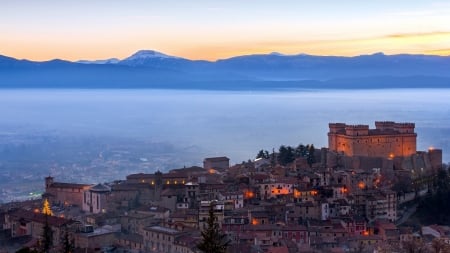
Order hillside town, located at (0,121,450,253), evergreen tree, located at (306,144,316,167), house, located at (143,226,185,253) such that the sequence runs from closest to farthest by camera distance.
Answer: house, located at (143,226,185,253) < hillside town, located at (0,121,450,253) < evergreen tree, located at (306,144,316,167)

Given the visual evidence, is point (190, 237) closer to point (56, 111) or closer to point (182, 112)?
point (182, 112)

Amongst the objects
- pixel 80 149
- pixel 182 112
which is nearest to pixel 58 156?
pixel 80 149

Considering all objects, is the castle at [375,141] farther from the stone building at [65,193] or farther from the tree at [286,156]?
the stone building at [65,193]


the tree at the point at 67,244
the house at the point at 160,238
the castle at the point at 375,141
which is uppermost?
the castle at the point at 375,141

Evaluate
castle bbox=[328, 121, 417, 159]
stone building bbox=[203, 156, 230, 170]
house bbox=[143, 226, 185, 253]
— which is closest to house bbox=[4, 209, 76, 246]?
house bbox=[143, 226, 185, 253]

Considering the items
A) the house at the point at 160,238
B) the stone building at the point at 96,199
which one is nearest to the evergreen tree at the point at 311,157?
the stone building at the point at 96,199

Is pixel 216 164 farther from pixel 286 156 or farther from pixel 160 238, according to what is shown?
pixel 160 238

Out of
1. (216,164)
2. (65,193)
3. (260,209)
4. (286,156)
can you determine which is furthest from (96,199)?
(286,156)

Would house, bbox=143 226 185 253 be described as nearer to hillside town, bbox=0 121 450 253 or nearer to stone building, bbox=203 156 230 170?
hillside town, bbox=0 121 450 253

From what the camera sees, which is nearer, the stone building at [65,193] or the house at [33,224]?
the house at [33,224]
